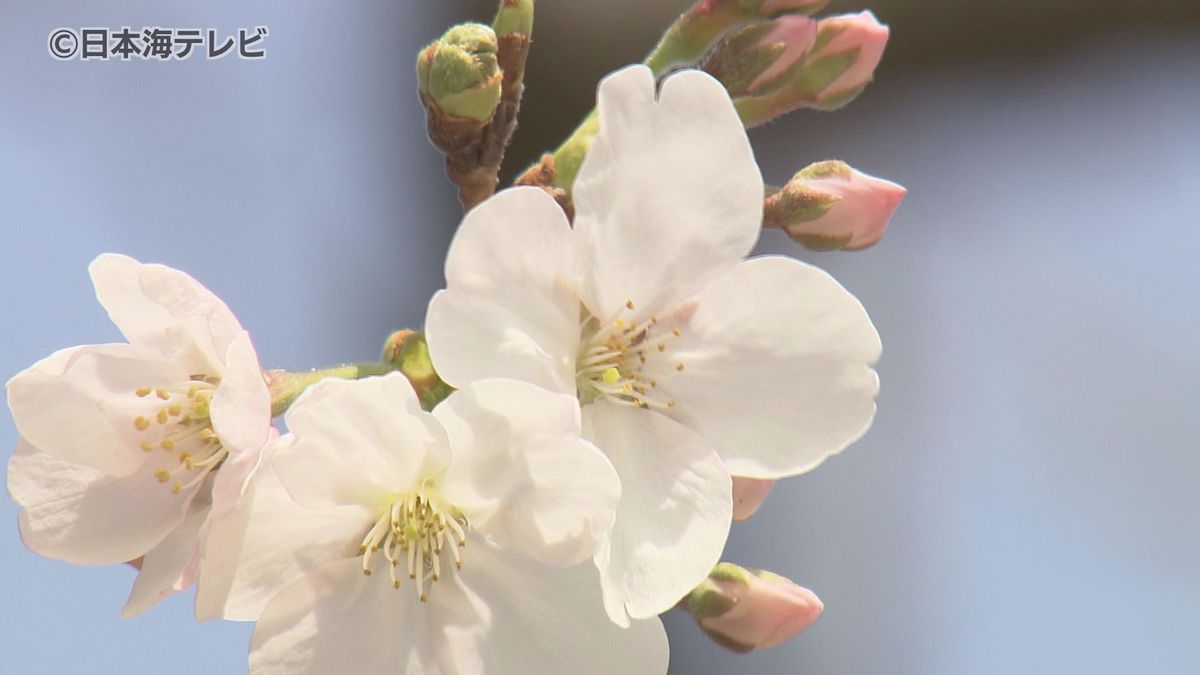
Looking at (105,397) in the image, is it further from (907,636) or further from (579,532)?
(907,636)

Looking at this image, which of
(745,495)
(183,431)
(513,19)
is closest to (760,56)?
(513,19)

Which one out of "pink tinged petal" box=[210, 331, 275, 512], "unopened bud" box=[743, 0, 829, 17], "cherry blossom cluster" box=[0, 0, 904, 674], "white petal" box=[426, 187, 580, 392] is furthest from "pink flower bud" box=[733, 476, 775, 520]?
"unopened bud" box=[743, 0, 829, 17]

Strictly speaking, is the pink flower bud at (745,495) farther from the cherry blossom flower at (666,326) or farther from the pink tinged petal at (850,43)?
the pink tinged petal at (850,43)

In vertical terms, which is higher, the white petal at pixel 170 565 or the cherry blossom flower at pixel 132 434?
the cherry blossom flower at pixel 132 434

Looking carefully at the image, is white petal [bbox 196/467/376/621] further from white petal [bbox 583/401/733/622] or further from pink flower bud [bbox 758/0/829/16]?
pink flower bud [bbox 758/0/829/16]

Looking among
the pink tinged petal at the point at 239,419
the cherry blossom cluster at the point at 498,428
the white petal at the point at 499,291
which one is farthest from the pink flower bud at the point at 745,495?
the pink tinged petal at the point at 239,419

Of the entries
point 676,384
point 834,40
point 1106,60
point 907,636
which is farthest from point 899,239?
point 676,384

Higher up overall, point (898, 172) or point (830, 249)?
point (830, 249)
